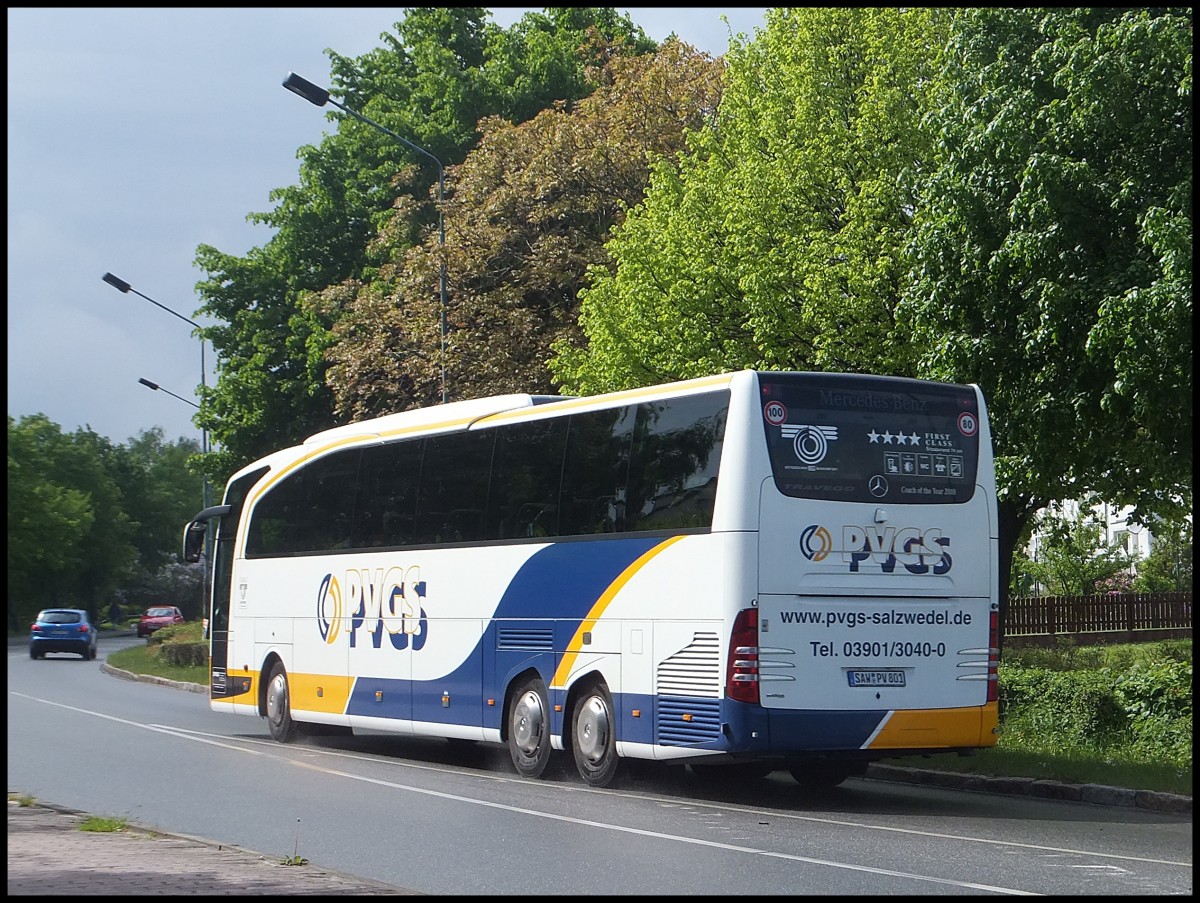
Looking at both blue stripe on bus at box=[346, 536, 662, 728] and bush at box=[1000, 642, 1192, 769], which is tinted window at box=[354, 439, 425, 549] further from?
bush at box=[1000, 642, 1192, 769]

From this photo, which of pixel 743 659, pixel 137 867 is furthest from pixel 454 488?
pixel 137 867

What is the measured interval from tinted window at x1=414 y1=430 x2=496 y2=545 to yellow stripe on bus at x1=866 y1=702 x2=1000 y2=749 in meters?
5.11

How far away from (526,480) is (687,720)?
3.49 metres

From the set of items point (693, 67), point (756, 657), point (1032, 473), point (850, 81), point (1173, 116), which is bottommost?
point (756, 657)

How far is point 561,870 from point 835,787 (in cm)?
638

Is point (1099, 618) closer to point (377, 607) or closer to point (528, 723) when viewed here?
point (377, 607)

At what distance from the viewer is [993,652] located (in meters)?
14.6

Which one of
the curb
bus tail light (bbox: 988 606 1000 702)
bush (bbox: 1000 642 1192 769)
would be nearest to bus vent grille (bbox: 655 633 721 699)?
bus tail light (bbox: 988 606 1000 702)

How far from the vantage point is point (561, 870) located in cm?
988

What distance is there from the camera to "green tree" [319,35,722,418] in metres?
35.6

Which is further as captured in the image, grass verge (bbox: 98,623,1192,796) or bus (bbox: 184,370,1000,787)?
grass verge (bbox: 98,623,1192,796)

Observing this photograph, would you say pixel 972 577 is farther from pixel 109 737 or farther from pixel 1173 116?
pixel 109 737

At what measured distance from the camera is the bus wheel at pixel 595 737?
15141 mm

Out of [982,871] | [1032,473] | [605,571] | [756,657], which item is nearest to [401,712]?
[605,571]
